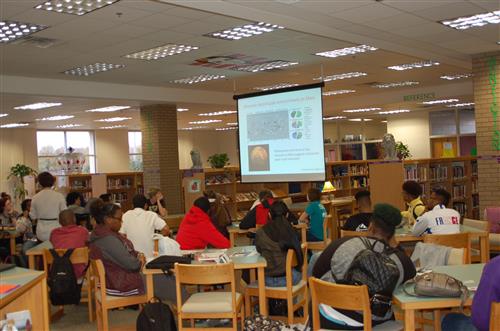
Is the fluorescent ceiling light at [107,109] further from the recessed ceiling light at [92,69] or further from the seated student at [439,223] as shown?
the seated student at [439,223]

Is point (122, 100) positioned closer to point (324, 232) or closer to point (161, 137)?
point (161, 137)

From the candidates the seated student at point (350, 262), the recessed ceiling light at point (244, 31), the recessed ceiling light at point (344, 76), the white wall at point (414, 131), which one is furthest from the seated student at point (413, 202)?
the white wall at point (414, 131)

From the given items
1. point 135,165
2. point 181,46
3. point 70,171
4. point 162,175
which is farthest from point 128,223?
point 135,165

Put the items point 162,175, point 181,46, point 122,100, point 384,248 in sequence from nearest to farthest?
1. point 384,248
2. point 181,46
3. point 122,100
4. point 162,175

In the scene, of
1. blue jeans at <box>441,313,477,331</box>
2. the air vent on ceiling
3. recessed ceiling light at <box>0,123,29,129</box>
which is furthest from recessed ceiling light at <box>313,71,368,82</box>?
recessed ceiling light at <box>0,123,29,129</box>

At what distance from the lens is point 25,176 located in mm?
18109

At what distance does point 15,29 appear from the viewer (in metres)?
6.86

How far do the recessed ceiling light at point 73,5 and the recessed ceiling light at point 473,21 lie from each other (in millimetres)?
4594

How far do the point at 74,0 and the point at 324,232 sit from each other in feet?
14.6

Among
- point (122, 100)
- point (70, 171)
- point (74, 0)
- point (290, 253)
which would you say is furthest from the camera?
point (70, 171)

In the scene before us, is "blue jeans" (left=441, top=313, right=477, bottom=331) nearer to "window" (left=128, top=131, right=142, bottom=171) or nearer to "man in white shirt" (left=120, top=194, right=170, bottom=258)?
"man in white shirt" (left=120, top=194, right=170, bottom=258)

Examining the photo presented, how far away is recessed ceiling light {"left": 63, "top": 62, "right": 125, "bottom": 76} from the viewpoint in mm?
9600

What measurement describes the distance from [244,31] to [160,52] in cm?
A: 178

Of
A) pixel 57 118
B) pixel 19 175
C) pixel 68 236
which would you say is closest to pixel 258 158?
pixel 68 236
